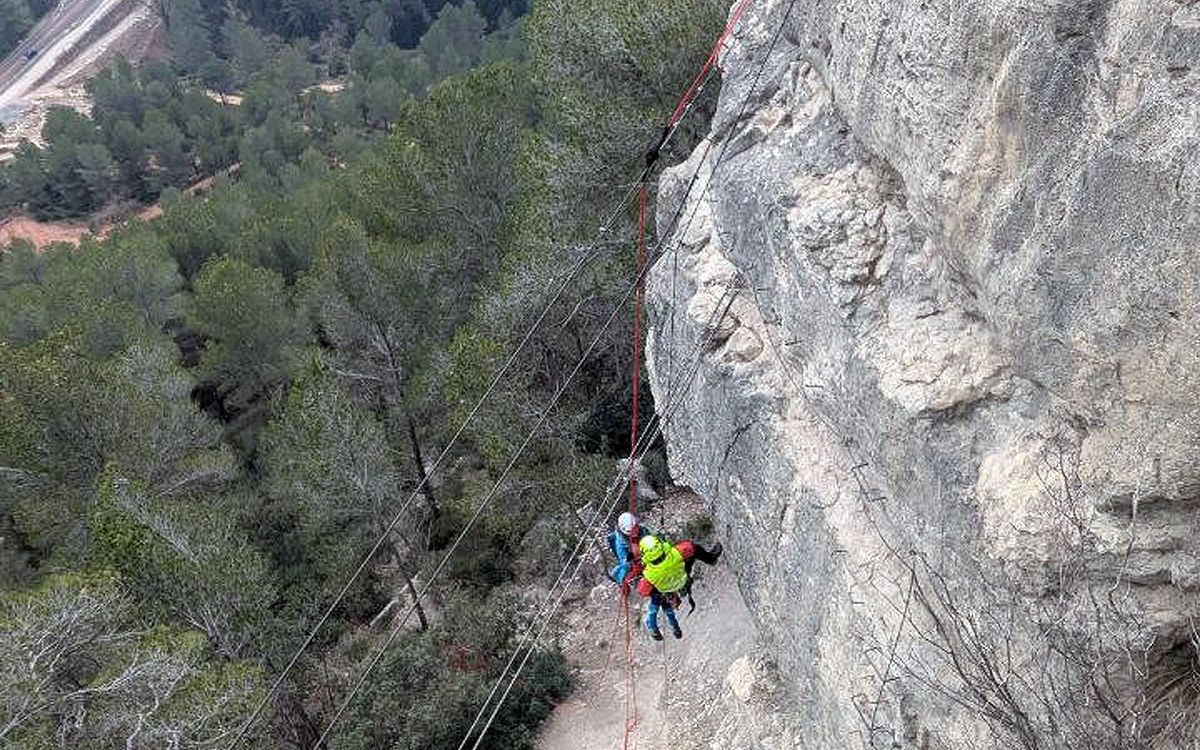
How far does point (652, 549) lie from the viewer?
31.3ft

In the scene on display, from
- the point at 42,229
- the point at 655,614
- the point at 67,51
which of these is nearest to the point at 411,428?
the point at 655,614

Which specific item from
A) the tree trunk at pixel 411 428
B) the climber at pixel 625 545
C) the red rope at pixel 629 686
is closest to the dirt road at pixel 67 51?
the tree trunk at pixel 411 428

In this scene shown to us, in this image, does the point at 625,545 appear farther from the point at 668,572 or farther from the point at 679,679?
the point at 679,679

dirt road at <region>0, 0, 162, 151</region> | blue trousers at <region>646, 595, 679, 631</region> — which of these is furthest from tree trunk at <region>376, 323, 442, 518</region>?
dirt road at <region>0, 0, 162, 151</region>

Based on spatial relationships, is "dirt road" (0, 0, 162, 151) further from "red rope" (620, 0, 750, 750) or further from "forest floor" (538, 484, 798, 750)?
"forest floor" (538, 484, 798, 750)

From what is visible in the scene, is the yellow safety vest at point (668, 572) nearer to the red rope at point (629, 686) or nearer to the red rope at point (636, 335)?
the red rope at point (636, 335)

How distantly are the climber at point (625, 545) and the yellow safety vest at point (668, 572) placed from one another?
0.22 m

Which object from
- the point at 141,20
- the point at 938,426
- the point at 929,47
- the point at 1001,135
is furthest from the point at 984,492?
the point at 141,20

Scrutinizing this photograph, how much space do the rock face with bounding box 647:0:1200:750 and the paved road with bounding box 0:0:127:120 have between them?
76465mm

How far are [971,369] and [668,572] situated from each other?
4.86 meters

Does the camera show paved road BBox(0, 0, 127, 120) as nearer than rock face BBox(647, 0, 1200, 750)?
No

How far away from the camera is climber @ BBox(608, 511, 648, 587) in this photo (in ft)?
31.3

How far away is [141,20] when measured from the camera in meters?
79.5

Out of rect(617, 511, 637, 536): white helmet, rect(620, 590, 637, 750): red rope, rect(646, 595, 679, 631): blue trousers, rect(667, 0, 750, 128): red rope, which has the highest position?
rect(667, 0, 750, 128): red rope
